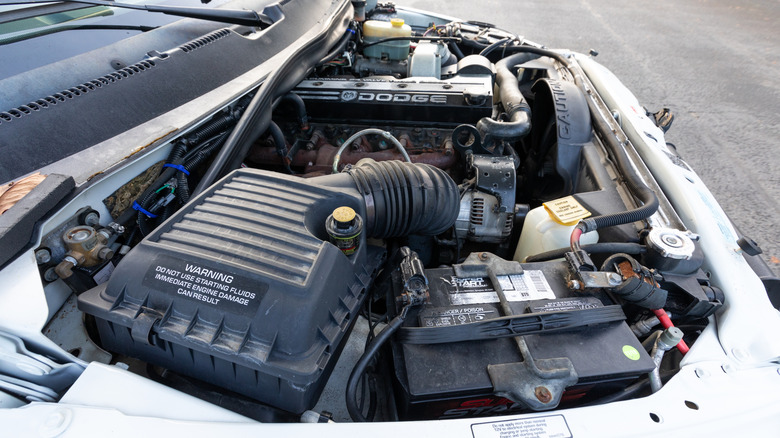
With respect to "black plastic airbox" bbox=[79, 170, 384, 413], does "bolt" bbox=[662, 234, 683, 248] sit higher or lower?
lower

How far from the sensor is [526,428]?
757 millimetres

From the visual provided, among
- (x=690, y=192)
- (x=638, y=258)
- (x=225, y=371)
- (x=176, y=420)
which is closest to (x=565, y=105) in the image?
(x=690, y=192)

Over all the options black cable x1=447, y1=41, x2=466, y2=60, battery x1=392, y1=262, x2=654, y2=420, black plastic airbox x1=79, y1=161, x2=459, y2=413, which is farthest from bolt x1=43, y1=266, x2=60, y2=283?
black cable x1=447, y1=41, x2=466, y2=60

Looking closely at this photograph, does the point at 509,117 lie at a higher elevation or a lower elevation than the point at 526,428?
higher

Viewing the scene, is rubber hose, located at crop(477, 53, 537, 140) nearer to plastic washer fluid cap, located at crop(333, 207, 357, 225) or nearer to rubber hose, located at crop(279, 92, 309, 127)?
rubber hose, located at crop(279, 92, 309, 127)

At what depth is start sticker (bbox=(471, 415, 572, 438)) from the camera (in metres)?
0.74

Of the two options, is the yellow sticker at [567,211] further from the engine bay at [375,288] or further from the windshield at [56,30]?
the windshield at [56,30]

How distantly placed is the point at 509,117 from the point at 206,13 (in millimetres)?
1391

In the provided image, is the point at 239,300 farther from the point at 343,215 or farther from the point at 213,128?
the point at 213,128

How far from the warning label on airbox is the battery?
37cm

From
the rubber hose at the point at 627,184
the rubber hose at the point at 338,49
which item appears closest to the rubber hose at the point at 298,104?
the rubber hose at the point at 338,49

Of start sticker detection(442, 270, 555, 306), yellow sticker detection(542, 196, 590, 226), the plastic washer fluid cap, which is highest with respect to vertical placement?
the plastic washer fluid cap

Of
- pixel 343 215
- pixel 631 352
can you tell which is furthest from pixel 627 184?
pixel 343 215

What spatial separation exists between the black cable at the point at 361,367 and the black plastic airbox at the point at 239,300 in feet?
0.21
